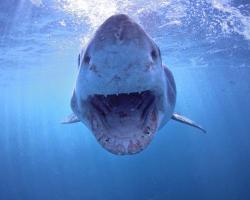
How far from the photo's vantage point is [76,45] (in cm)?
2270

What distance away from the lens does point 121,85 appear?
2.99 meters

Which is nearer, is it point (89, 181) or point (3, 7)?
point (3, 7)

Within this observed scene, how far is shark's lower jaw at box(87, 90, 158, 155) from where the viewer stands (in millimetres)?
3096

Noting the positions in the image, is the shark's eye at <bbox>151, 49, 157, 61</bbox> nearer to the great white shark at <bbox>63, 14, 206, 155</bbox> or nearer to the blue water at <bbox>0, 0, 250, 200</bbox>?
the great white shark at <bbox>63, 14, 206, 155</bbox>

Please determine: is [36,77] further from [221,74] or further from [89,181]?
[221,74]

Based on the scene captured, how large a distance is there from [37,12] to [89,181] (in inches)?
830

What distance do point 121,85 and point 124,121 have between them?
65 cm

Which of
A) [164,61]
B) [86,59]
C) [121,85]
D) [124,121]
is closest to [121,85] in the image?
[121,85]

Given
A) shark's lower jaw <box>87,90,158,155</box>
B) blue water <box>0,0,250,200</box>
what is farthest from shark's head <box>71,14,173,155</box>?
blue water <box>0,0,250,200</box>

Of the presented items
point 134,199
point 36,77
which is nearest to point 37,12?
point 134,199

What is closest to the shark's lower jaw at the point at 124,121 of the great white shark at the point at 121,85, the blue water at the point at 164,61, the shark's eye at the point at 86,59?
the great white shark at the point at 121,85

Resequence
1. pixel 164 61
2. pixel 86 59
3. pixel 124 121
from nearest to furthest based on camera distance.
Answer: pixel 86 59 → pixel 124 121 → pixel 164 61

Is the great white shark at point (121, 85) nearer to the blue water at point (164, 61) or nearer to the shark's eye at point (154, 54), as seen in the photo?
the shark's eye at point (154, 54)

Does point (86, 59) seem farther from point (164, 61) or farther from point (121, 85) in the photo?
point (164, 61)
